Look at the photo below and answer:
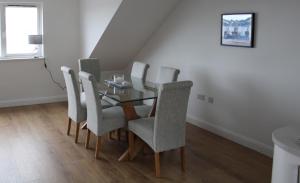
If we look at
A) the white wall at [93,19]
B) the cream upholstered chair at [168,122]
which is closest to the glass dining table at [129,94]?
the cream upholstered chair at [168,122]

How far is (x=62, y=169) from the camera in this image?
3.68 metres

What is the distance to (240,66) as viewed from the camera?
14.4ft

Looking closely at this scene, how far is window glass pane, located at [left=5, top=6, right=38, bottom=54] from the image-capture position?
6.21 meters

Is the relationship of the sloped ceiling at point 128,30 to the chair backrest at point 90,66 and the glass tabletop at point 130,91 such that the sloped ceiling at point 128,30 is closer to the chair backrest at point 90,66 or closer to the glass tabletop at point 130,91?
the chair backrest at point 90,66

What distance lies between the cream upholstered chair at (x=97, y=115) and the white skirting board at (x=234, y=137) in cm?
151

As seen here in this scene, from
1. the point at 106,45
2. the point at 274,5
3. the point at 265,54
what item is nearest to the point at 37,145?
the point at 106,45

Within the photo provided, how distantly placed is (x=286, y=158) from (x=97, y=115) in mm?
2190

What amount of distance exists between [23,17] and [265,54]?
441 cm

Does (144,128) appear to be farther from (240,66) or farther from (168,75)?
(240,66)

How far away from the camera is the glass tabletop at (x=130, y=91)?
3.87 metres

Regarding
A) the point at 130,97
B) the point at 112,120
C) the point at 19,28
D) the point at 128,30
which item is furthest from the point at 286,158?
the point at 19,28

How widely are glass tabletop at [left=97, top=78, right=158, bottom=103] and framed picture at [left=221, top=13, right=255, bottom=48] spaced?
113cm

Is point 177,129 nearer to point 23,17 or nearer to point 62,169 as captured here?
point 62,169

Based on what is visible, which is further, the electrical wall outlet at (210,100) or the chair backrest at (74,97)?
the electrical wall outlet at (210,100)
